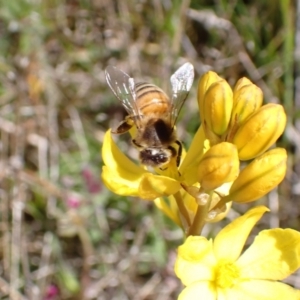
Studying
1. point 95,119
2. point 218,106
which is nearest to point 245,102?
point 218,106

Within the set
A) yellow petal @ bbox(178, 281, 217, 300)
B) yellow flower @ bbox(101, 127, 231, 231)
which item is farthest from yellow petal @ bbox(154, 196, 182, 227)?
yellow petal @ bbox(178, 281, 217, 300)

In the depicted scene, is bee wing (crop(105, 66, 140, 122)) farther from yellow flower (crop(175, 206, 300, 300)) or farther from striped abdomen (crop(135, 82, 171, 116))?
yellow flower (crop(175, 206, 300, 300))

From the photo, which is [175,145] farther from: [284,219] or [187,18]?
[187,18]

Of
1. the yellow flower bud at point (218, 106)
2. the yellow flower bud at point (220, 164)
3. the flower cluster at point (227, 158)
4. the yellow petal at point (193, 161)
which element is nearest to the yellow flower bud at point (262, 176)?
the flower cluster at point (227, 158)

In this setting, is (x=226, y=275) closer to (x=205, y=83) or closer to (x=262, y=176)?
(x=262, y=176)

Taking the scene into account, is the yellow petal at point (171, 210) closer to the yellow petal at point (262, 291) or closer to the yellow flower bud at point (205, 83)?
the yellow petal at point (262, 291)
